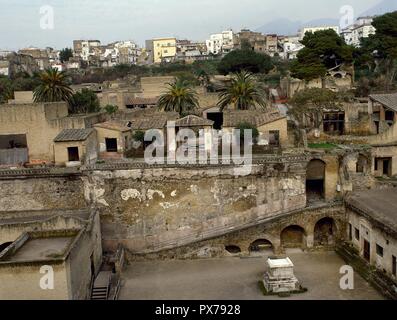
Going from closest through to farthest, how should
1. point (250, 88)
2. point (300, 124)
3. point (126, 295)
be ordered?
point (126, 295) < point (300, 124) < point (250, 88)

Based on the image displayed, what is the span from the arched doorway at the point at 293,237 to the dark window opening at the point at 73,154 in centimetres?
1272

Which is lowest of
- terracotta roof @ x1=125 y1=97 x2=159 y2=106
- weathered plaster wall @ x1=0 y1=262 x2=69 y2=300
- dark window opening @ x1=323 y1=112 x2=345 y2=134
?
weathered plaster wall @ x1=0 y1=262 x2=69 y2=300

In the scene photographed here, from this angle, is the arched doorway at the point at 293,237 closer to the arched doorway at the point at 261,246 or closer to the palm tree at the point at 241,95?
the arched doorway at the point at 261,246

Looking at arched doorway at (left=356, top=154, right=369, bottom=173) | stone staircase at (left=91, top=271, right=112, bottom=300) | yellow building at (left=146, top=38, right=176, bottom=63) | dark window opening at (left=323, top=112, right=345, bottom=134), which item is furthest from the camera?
yellow building at (left=146, top=38, right=176, bottom=63)

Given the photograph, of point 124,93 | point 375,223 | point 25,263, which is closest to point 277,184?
point 375,223

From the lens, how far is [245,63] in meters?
59.8

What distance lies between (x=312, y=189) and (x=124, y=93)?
2487 cm

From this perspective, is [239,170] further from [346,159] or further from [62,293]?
[62,293]

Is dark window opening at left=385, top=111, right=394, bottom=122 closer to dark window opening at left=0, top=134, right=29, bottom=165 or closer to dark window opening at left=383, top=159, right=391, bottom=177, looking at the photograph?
dark window opening at left=383, top=159, right=391, bottom=177

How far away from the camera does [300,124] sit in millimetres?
36750

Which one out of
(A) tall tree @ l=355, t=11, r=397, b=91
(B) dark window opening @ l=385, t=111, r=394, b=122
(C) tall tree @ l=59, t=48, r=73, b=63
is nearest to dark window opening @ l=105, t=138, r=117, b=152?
(B) dark window opening @ l=385, t=111, r=394, b=122

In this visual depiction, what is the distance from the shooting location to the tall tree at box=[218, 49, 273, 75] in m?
59.5

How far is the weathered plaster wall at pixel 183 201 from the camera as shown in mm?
28344

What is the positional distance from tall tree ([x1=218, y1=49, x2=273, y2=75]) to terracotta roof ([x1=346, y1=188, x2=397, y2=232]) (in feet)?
113
